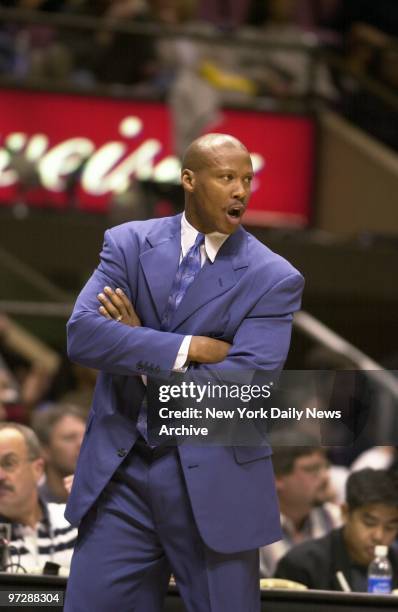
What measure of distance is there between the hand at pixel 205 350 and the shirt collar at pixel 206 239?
0.23 meters

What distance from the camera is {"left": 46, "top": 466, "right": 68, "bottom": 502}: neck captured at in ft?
16.4

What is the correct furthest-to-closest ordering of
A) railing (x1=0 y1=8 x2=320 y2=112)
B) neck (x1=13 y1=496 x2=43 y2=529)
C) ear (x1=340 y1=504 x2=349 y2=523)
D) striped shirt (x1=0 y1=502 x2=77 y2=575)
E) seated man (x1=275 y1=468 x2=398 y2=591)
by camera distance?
railing (x1=0 y1=8 x2=320 y2=112) < ear (x1=340 y1=504 x2=349 y2=523) < seated man (x1=275 y1=468 x2=398 y2=591) < neck (x1=13 y1=496 x2=43 y2=529) < striped shirt (x1=0 y1=502 x2=77 y2=575)

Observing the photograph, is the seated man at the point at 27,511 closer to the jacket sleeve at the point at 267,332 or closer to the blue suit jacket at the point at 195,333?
the blue suit jacket at the point at 195,333

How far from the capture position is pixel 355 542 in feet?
17.1

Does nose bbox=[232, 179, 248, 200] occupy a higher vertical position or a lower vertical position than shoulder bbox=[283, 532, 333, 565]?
higher

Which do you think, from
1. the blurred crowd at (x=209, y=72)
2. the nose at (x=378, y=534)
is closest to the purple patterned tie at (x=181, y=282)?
the nose at (x=378, y=534)

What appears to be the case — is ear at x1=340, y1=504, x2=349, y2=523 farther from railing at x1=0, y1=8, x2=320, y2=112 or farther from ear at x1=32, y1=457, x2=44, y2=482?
railing at x1=0, y1=8, x2=320, y2=112

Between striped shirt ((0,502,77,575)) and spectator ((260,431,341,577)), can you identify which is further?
spectator ((260,431,341,577))

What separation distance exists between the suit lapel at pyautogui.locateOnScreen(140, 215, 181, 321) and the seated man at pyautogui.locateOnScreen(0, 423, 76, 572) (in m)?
1.37

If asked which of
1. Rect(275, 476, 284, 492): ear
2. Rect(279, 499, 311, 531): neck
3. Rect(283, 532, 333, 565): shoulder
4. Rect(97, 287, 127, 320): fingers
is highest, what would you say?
Rect(97, 287, 127, 320): fingers

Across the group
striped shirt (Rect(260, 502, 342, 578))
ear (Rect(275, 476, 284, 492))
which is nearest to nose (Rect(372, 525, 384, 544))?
striped shirt (Rect(260, 502, 342, 578))

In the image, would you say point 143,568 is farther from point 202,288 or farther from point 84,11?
point 84,11

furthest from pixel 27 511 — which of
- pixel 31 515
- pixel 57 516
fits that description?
pixel 57 516

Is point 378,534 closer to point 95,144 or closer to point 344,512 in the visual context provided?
point 344,512
